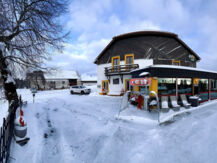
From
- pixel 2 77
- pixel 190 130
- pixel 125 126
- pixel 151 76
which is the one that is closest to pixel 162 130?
pixel 190 130

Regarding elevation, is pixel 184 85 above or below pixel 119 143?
above

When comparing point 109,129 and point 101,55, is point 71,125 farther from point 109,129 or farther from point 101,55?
point 101,55

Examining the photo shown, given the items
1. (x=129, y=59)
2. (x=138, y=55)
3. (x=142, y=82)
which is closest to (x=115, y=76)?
(x=129, y=59)

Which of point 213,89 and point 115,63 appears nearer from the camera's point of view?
point 213,89

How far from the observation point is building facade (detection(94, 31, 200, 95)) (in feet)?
49.9

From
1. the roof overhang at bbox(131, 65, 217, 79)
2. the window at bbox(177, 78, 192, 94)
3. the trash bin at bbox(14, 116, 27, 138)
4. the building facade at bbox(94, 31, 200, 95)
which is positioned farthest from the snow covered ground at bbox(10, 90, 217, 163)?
the building facade at bbox(94, 31, 200, 95)

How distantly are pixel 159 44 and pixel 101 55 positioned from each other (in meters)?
9.33

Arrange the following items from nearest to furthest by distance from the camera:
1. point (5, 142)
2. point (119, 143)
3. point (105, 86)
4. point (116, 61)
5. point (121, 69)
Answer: point (5, 142)
point (119, 143)
point (121, 69)
point (116, 61)
point (105, 86)

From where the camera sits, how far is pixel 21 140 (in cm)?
398

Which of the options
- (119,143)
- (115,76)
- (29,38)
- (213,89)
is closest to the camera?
(119,143)

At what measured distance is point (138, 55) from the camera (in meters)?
15.6

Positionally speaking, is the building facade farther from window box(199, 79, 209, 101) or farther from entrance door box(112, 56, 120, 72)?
window box(199, 79, 209, 101)

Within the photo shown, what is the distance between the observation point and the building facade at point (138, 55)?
49.9 ft

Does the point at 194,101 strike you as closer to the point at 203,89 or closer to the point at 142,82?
the point at 203,89
